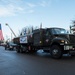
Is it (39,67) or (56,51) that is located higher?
(56,51)

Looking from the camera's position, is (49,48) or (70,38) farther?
(49,48)

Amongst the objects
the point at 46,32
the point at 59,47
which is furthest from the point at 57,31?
the point at 59,47

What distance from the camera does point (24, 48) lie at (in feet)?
73.7

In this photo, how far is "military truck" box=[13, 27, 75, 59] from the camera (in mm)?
14742

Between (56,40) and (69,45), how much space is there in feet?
3.78

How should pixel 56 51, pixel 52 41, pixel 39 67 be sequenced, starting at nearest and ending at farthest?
pixel 39 67 → pixel 56 51 → pixel 52 41

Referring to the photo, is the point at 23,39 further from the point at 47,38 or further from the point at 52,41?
the point at 52,41

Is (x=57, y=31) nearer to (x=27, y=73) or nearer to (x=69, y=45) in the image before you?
(x=69, y=45)

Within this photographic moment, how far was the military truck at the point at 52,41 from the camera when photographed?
14.7 meters

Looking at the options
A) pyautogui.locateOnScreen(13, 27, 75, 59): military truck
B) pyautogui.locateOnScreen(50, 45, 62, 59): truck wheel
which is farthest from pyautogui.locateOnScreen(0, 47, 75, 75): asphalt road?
pyautogui.locateOnScreen(13, 27, 75, 59): military truck

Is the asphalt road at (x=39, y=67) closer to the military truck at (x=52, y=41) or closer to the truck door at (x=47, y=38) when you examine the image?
the military truck at (x=52, y=41)

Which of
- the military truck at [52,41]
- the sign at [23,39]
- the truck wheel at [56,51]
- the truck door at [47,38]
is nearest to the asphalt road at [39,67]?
the truck wheel at [56,51]

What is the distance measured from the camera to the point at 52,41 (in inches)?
619

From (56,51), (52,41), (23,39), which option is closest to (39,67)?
(56,51)
